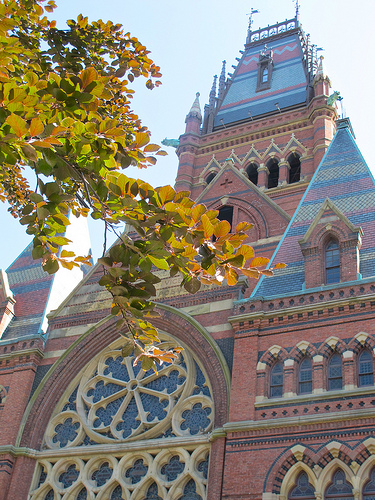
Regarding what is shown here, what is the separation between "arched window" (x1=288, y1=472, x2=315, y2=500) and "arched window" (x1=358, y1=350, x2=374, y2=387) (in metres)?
2.17

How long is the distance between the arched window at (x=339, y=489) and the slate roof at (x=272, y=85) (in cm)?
2341

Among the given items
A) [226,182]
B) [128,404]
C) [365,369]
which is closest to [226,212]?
[226,182]

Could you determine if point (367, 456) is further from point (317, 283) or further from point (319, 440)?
point (317, 283)

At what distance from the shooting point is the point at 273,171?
29125mm

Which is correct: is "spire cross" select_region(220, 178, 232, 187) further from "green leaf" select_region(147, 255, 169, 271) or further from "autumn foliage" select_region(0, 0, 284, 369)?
"green leaf" select_region(147, 255, 169, 271)

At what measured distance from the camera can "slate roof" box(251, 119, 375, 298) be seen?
15.4 metres

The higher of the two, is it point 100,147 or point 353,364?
point 353,364

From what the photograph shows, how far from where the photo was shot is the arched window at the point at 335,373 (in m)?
13.0

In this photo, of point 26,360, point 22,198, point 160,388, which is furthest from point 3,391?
point 22,198

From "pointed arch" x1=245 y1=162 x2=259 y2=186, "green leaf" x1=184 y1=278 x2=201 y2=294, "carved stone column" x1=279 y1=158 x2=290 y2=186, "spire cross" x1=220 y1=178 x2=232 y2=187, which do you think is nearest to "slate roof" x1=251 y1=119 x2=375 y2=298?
"spire cross" x1=220 y1=178 x2=232 y2=187

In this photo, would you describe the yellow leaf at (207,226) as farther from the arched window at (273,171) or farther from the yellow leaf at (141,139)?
the arched window at (273,171)

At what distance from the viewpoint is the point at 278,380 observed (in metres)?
13.7

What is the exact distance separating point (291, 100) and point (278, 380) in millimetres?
22259

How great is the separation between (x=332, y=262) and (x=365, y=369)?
3263mm
